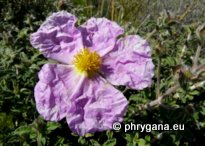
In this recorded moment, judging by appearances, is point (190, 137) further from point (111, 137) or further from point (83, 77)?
point (83, 77)

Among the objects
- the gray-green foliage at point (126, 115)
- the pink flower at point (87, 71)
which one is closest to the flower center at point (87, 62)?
the pink flower at point (87, 71)

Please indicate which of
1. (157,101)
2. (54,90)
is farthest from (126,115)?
(54,90)

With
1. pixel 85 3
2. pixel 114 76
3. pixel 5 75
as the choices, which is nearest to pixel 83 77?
pixel 114 76

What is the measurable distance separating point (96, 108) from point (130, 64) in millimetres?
261

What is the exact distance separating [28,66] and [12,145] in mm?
386

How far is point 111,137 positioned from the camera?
187cm

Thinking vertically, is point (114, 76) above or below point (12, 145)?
above

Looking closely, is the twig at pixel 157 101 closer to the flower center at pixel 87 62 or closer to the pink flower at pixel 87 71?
the pink flower at pixel 87 71

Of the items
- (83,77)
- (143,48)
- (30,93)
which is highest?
(143,48)

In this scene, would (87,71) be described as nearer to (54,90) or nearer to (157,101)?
(54,90)

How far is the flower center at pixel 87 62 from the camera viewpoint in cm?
179

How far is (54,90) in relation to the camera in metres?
1.70

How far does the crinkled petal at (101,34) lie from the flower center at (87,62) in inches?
1.8

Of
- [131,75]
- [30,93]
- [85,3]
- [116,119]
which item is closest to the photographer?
[116,119]
